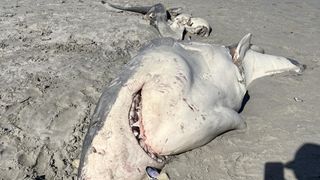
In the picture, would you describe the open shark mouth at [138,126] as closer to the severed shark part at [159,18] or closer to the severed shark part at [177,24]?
the severed shark part at [159,18]

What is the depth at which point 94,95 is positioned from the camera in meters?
5.76

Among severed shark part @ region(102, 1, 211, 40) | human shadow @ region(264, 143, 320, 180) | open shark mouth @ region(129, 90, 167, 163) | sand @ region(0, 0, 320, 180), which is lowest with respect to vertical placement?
severed shark part @ region(102, 1, 211, 40)

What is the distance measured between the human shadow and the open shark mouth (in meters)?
1.05

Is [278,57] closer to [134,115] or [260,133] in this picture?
[260,133]

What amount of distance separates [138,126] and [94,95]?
122 cm

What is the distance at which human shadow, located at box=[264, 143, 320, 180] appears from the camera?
4738 mm

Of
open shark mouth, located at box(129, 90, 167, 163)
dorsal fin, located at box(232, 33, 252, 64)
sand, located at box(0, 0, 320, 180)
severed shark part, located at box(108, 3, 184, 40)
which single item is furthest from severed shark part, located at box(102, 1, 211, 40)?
open shark mouth, located at box(129, 90, 167, 163)

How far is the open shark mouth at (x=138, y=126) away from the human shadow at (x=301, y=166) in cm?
105

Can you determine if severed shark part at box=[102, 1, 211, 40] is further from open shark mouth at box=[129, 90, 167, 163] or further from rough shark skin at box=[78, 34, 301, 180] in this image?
open shark mouth at box=[129, 90, 167, 163]

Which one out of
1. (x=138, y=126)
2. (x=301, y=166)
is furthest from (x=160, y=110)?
(x=301, y=166)

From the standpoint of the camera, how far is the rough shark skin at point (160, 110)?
445cm

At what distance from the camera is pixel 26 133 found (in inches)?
199

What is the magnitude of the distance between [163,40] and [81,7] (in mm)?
3933

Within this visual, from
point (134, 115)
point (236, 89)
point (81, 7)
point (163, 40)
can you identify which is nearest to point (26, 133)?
point (134, 115)
